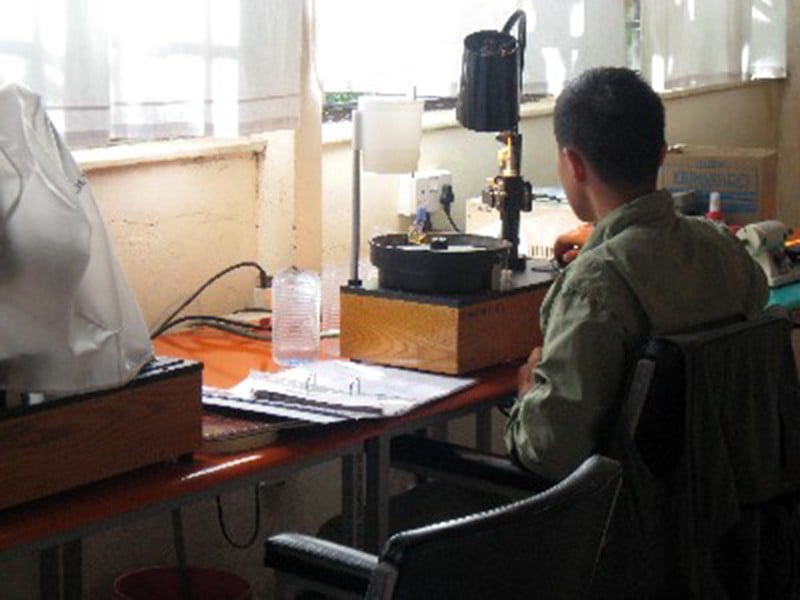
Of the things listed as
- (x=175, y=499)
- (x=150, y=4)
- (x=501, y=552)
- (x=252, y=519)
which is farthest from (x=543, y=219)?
(x=501, y=552)

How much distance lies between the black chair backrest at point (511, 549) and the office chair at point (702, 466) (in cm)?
55

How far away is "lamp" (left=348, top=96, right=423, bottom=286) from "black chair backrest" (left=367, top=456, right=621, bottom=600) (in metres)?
1.40

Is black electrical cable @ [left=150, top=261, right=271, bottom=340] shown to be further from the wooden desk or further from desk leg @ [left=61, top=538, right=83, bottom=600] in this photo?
desk leg @ [left=61, top=538, right=83, bottom=600]

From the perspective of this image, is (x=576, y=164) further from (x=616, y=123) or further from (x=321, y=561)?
(x=321, y=561)

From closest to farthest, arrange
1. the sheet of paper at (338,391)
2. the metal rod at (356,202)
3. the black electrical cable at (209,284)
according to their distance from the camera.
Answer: the sheet of paper at (338,391), the metal rod at (356,202), the black electrical cable at (209,284)

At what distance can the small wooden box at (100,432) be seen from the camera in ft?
5.98

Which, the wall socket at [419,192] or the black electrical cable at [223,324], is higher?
the wall socket at [419,192]

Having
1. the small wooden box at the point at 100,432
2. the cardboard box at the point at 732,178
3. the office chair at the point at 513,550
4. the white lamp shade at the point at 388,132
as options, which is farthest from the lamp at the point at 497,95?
the office chair at the point at 513,550

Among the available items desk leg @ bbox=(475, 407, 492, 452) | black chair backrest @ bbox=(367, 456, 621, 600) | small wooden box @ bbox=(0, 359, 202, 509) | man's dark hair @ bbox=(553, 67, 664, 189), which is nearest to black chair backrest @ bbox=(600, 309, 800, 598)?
man's dark hair @ bbox=(553, 67, 664, 189)

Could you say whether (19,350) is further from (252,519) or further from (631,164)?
(252,519)

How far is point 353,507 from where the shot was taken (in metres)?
2.52

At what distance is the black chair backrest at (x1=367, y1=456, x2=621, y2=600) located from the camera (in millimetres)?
1464

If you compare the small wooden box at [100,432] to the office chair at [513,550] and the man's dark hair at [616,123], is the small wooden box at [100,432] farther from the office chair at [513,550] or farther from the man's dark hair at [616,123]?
the man's dark hair at [616,123]

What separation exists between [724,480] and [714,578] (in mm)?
188
